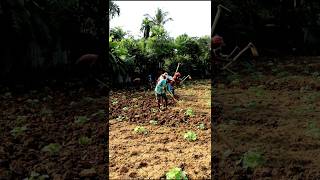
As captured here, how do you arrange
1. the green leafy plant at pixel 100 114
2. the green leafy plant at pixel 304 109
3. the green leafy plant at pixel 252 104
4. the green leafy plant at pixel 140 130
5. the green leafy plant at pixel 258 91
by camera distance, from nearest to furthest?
1. the green leafy plant at pixel 140 130
2. the green leafy plant at pixel 100 114
3. the green leafy plant at pixel 304 109
4. the green leafy plant at pixel 252 104
5. the green leafy plant at pixel 258 91

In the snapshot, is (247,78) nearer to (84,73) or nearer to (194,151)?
(84,73)

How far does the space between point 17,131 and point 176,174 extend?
13.0 feet

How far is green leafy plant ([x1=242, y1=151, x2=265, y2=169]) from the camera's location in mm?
6592

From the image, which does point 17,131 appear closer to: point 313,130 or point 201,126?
point 201,126

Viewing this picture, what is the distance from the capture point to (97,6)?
16.1 metres

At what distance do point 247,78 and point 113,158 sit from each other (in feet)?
28.0

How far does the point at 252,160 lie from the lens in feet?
22.0

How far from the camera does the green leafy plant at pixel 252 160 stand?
6.59 metres

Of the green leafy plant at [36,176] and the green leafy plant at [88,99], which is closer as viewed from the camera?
the green leafy plant at [36,176]

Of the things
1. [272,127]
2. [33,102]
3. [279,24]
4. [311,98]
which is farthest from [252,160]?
[279,24]

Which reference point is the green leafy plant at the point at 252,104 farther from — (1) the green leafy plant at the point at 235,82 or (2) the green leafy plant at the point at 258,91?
(1) the green leafy plant at the point at 235,82

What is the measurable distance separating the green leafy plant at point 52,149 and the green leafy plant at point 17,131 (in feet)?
3.64

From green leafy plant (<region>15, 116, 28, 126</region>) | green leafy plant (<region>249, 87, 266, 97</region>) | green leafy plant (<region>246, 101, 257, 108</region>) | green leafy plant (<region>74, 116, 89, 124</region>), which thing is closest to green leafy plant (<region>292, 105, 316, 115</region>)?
green leafy plant (<region>246, 101, 257, 108</region>)

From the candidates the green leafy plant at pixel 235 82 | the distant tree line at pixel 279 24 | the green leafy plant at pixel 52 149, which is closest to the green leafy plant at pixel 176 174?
the green leafy plant at pixel 52 149
